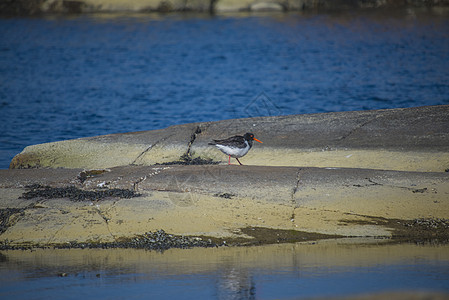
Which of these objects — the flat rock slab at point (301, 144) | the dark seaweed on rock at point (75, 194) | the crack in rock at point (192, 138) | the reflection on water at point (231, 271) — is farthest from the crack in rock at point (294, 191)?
the crack in rock at point (192, 138)

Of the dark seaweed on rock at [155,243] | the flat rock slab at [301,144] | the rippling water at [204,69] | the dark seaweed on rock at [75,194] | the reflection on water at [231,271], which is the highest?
the rippling water at [204,69]

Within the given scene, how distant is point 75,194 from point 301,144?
14.8 ft

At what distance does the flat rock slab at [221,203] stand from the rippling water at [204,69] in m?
6.49

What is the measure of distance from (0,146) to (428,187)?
11580mm

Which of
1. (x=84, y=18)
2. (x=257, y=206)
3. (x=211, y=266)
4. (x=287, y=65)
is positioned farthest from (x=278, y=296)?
(x=84, y=18)

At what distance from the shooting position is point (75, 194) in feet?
27.8

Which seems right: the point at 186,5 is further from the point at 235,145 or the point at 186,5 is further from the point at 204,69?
the point at 235,145

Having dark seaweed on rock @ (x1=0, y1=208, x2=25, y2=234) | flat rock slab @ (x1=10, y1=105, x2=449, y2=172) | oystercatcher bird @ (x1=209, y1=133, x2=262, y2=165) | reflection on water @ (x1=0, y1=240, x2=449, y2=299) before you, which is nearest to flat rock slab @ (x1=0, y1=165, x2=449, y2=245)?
dark seaweed on rock @ (x1=0, y1=208, x2=25, y2=234)

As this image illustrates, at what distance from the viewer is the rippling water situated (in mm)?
21531

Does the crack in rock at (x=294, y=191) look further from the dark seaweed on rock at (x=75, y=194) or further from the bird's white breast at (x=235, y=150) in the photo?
the dark seaweed on rock at (x=75, y=194)

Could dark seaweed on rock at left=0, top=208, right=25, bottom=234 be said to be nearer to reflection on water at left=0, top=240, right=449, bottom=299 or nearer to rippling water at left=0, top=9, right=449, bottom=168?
reflection on water at left=0, top=240, right=449, bottom=299

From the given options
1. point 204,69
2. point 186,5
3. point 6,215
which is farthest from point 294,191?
point 186,5

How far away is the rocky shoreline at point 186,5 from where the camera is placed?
2237 inches

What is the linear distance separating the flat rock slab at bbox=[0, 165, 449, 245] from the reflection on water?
36 cm
